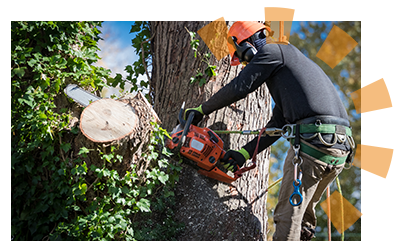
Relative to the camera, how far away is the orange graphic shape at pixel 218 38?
12.4 ft

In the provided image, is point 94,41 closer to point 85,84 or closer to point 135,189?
point 85,84

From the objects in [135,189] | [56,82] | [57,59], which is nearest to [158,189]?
[135,189]

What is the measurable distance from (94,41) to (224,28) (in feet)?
5.04

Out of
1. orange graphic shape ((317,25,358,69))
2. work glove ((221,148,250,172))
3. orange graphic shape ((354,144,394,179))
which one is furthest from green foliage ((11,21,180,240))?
orange graphic shape ((317,25,358,69))

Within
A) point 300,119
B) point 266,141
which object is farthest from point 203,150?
point 300,119

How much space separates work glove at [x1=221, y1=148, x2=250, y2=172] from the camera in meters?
3.31

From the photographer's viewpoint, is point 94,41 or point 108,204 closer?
point 108,204

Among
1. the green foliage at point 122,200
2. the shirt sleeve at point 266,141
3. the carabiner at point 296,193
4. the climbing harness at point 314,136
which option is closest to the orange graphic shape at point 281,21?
the shirt sleeve at point 266,141

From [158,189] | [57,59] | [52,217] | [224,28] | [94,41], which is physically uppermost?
[224,28]

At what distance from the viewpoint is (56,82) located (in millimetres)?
3221

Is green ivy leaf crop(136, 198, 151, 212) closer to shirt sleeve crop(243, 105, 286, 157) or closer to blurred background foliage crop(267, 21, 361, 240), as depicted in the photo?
shirt sleeve crop(243, 105, 286, 157)

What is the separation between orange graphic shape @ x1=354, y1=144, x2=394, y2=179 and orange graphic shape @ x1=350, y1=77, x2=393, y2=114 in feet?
1.36

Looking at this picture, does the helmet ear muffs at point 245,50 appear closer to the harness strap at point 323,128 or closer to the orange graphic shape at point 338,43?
the harness strap at point 323,128

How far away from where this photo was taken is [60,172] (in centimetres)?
290
